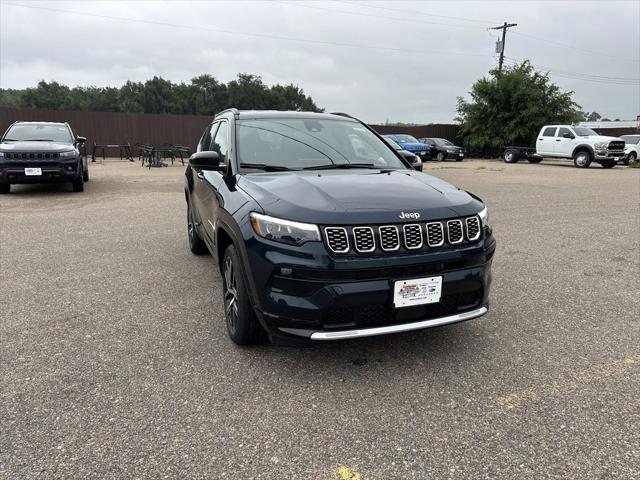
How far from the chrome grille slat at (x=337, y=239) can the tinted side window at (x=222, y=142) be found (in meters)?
1.60

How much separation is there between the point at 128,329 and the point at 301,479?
2074 millimetres

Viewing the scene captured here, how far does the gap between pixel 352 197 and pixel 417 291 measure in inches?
26.6

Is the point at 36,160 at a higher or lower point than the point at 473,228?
higher

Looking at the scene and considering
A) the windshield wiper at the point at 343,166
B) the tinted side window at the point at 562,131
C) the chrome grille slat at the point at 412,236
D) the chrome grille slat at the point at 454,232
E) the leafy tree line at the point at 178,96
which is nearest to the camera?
the chrome grille slat at the point at 412,236

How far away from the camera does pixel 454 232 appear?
113 inches

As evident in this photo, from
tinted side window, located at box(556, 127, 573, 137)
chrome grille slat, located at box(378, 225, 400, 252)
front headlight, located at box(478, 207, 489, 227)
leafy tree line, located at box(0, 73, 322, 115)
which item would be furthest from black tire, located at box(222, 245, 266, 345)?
leafy tree line, located at box(0, 73, 322, 115)

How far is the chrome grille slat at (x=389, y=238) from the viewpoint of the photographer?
2.66m

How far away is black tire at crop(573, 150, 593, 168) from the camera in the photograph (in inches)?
875

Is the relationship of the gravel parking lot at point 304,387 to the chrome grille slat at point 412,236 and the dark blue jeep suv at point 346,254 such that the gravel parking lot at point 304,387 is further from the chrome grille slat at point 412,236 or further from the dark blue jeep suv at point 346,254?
the chrome grille slat at point 412,236

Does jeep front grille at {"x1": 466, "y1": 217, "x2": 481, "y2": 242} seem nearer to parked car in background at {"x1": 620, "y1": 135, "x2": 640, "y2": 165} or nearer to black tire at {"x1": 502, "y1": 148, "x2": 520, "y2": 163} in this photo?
parked car in background at {"x1": 620, "y1": 135, "x2": 640, "y2": 165}

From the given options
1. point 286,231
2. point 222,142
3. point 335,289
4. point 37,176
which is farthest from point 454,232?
point 37,176

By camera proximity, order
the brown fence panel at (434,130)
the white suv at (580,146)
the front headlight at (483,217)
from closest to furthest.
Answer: the front headlight at (483,217), the white suv at (580,146), the brown fence panel at (434,130)

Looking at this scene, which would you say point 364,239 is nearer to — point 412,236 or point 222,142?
point 412,236

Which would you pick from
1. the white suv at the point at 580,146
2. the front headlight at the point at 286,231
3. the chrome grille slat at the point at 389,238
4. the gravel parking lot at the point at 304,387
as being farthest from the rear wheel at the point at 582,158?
the front headlight at the point at 286,231
